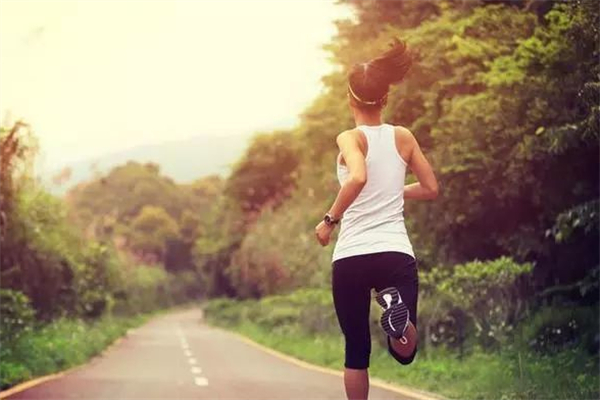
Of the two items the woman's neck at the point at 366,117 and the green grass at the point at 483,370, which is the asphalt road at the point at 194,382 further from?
the woman's neck at the point at 366,117

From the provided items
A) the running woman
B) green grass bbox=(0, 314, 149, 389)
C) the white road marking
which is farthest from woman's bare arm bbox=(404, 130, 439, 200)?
green grass bbox=(0, 314, 149, 389)

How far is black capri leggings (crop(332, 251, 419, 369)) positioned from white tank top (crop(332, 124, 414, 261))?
0.03 metres

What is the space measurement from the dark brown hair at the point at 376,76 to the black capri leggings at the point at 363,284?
2.04 ft

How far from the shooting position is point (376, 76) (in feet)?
12.9

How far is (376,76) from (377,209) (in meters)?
0.52

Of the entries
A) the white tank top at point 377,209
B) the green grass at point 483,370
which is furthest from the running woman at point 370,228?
the green grass at point 483,370

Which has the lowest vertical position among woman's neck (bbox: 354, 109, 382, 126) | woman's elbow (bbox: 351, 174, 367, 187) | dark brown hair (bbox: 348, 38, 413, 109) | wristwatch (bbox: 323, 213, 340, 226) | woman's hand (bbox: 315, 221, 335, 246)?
woman's hand (bbox: 315, 221, 335, 246)

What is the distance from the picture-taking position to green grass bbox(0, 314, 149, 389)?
12.0m

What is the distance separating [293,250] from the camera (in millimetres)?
33000

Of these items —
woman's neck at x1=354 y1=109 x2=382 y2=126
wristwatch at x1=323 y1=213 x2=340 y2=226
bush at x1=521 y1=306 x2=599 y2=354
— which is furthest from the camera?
bush at x1=521 y1=306 x2=599 y2=354

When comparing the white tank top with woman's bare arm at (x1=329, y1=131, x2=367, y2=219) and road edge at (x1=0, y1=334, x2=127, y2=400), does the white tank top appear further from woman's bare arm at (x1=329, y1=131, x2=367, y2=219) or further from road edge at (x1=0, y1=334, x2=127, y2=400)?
road edge at (x1=0, y1=334, x2=127, y2=400)

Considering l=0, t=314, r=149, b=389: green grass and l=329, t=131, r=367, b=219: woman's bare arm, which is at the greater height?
l=329, t=131, r=367, b=219: woman's bare arm

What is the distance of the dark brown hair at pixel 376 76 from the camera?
3.93 m

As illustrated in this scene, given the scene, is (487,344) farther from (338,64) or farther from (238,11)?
(338,64)
